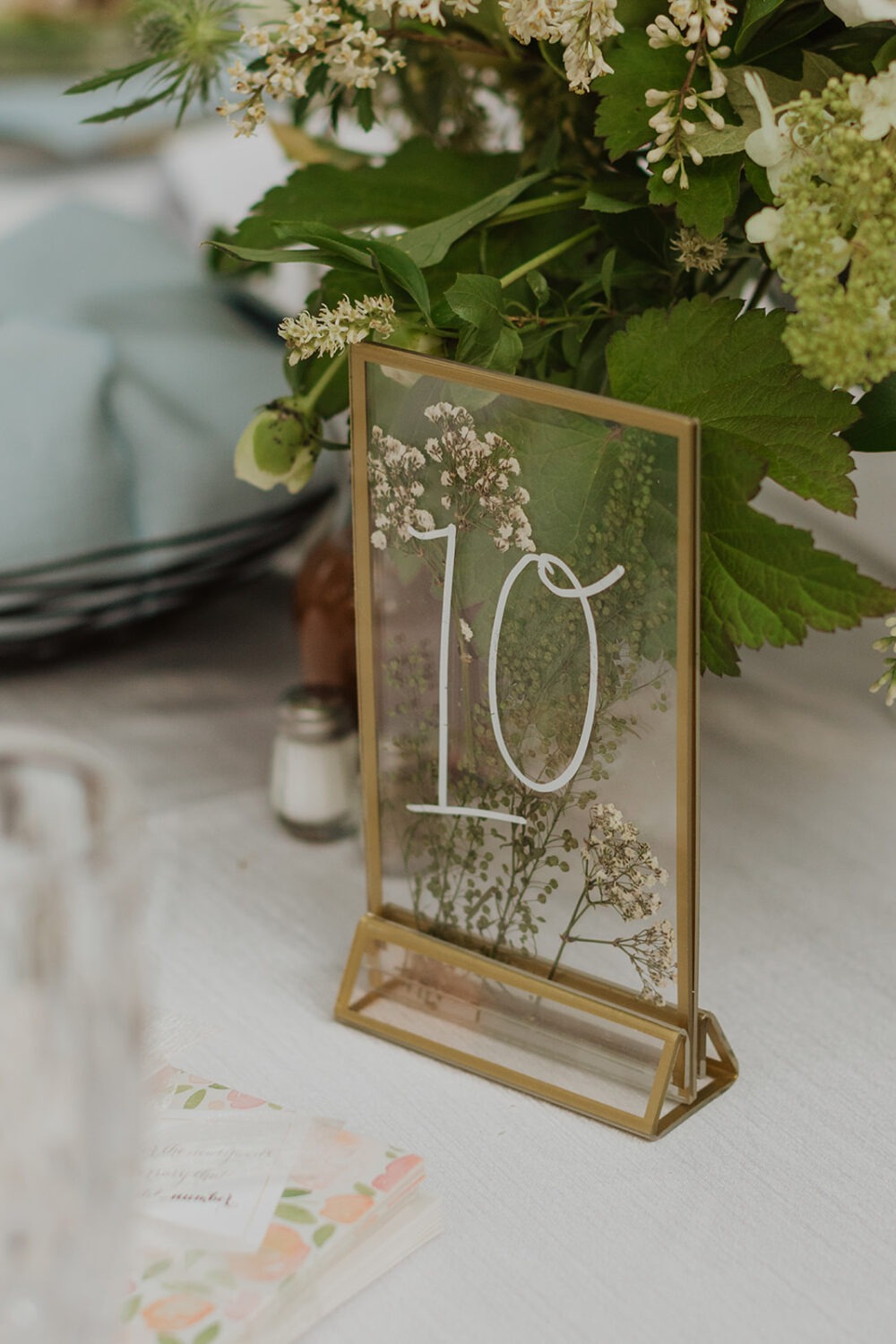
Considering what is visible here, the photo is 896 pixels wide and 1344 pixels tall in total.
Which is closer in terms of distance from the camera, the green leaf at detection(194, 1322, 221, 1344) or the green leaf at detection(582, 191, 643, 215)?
the green leaf at detection(194, 1322, 221, 1344)

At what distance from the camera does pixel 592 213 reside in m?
0.49

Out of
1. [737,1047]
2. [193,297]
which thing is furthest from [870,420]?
[193,297]

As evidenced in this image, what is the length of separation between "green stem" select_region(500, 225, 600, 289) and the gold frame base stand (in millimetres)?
212

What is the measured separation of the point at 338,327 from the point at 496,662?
107 mm

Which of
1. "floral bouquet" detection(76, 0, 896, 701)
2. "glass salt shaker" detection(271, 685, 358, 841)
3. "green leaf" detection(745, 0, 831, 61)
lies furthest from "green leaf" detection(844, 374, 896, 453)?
"glass salt shaker" detection(271, 685, 358, 841)

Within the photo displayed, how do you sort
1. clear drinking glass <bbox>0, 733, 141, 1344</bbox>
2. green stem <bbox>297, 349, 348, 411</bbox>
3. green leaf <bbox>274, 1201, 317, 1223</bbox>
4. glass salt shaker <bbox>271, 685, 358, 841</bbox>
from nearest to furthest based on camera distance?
clear drinking glass <bbox>0, 733, 141, 1344</bbox> → green leaf <bbox>274, 1201, 317, 1223</bbox> → green stem <bbox>297, 349, 348, 411</bbox> → glass salt shaker <bbox>271, 685, 358, 841</bbox>

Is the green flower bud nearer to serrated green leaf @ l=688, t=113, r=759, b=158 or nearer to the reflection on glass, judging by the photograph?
the reflection on glass

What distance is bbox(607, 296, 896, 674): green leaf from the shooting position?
388 mm

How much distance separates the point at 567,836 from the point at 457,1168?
101mm

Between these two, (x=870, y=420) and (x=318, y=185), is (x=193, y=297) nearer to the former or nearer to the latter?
(x=318, y=185)

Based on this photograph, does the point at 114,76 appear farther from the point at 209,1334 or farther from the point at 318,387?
the point at 209,1334

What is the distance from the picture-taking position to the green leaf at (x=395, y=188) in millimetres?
501

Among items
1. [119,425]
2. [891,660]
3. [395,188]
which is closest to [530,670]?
[891,660]

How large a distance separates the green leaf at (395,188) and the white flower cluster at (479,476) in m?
0.13
